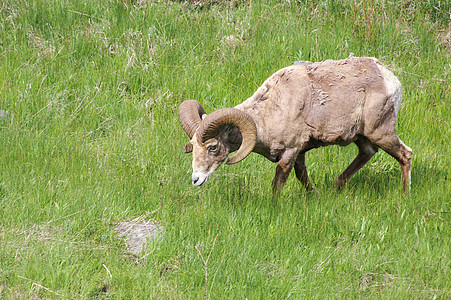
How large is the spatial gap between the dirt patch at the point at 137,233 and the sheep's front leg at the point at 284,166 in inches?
56.4

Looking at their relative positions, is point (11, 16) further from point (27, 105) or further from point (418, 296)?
point (418, 296)

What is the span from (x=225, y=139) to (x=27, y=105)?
3.39m

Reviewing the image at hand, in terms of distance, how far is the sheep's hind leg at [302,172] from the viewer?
6.66 meters

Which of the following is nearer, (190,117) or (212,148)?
(212,148)

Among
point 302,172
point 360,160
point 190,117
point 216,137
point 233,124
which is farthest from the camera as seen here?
point 360,160

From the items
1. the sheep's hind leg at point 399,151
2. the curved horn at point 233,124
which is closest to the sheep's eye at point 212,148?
the curved horn at point 233,124

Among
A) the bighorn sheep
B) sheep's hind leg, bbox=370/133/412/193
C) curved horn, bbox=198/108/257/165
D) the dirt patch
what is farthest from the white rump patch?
the dirt patch

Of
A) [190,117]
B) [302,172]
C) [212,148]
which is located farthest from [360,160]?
[190,117]

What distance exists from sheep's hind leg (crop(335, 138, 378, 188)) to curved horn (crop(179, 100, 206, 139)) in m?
1.94

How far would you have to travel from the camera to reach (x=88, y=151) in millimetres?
7125

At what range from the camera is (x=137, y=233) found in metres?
5.61

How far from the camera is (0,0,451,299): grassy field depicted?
4.87 meters

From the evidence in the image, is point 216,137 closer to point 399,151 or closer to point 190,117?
point 190,117

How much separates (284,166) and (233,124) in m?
0.83
